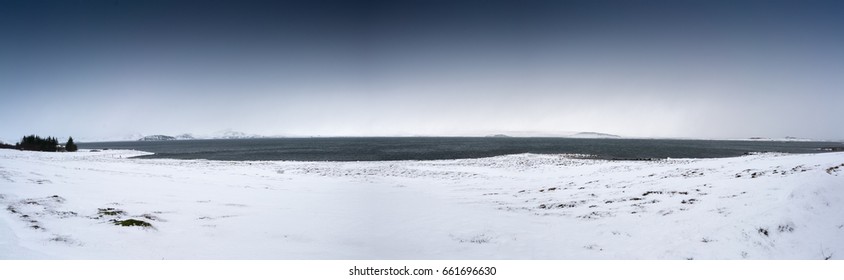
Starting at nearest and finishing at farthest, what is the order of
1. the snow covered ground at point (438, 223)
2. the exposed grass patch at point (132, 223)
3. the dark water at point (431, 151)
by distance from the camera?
the snow covered ground at point (438, 223)
the exposed grass patch at point (132, 223)
the dark water at point (431, 151)

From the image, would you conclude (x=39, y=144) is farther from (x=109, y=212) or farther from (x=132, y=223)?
(x=132, y=223)

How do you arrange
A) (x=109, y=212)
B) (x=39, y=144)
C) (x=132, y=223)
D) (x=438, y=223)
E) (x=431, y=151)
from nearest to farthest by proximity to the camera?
(x=132, y=223) < (x=109, y=212) < (x=438, y=223) < (x=39, y=144) < (x=431, y=151)

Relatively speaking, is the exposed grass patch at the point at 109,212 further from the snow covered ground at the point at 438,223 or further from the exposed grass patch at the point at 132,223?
the exposed grass patch at the point at 132,223

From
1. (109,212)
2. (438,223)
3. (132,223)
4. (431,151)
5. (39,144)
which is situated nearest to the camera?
(132,223)

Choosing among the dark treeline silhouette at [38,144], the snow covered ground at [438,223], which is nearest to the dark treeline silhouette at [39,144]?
A: the dark treeline silhouette at [38,144]

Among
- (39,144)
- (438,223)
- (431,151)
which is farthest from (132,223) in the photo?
(39,144)

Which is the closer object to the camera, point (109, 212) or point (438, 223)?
point (109, 212)

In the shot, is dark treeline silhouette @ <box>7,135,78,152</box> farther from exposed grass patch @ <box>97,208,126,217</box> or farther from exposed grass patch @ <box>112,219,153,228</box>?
exposed grass patch @ <box>112,219,153,228</box>

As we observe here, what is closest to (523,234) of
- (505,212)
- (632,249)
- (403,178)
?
(632,249)

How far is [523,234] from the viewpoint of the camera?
9.88m

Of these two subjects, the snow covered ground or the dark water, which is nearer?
the snow covered ground

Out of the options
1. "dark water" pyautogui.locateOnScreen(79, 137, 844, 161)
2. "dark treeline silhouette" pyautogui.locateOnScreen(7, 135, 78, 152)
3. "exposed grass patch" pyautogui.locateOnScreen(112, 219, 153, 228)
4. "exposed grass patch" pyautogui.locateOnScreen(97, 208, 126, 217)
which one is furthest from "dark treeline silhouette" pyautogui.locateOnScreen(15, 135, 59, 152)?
"exposed grass patch" pyautogui.locateOnScreen(112, 219, 153, 228)

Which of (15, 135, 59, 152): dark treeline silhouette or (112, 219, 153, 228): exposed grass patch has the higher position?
(15, 135, 59, 152): dark treeline silhouette
